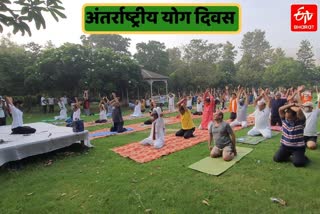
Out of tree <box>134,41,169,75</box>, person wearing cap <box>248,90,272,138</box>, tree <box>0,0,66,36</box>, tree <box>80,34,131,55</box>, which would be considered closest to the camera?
tree <box>0,0,66,36</box>

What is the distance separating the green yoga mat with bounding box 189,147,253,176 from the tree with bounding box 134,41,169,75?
34.1 m

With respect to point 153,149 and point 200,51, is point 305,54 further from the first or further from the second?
point 153,149

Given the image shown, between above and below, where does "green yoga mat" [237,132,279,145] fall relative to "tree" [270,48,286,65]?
below

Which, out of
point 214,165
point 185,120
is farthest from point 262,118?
point 214,165

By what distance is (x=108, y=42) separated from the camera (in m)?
57.5

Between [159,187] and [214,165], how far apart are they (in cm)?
168

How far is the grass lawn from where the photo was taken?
166 inches

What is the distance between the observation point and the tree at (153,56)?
130ft

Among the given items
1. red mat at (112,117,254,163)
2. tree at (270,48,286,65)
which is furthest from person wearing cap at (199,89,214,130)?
tree at (270,48,286,65)

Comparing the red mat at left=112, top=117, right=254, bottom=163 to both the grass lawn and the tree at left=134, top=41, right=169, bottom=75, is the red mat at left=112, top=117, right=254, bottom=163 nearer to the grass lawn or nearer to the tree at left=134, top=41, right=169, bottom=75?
the grass lawn

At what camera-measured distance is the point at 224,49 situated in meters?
63.8

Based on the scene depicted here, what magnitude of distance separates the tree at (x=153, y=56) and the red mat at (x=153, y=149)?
31.1 metres

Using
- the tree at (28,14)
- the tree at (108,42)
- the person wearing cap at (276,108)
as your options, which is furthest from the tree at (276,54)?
the tree at (28,14)

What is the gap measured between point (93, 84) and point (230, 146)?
64.3ft
